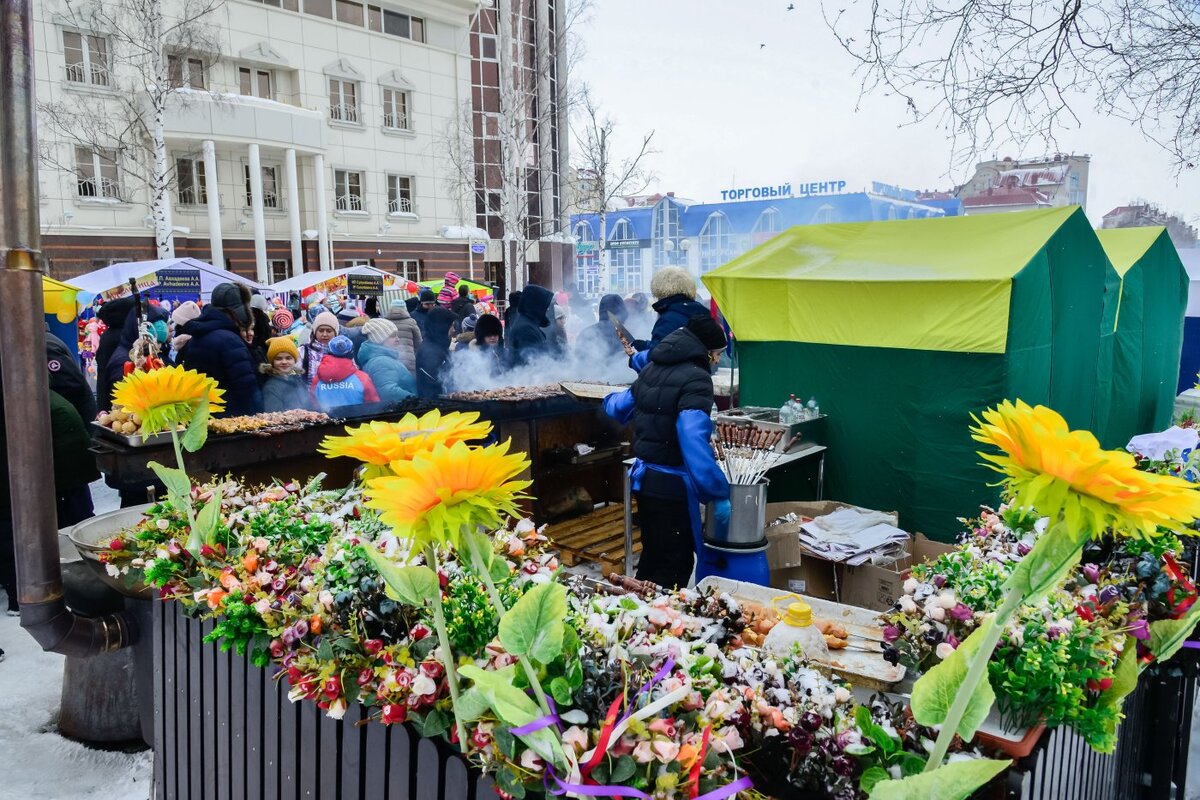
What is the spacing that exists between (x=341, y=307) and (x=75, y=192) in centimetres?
1196

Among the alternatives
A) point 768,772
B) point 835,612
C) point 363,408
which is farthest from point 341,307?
point 768,772

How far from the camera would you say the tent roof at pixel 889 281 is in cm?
582

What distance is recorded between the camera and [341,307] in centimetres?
1590

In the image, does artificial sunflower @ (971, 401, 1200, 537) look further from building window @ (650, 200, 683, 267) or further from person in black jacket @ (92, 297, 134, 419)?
building window @ (650, 200, 683, 267)

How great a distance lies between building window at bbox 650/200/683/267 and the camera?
39438mm

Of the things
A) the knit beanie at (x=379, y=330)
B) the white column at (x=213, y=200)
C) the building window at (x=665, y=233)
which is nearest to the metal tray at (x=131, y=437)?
the knit beanie at (x=379, y=330)

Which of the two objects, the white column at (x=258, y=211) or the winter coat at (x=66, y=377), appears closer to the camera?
the winter coat at (x=66, y=377)

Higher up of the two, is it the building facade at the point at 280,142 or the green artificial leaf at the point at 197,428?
the building facade at the point at 280,142

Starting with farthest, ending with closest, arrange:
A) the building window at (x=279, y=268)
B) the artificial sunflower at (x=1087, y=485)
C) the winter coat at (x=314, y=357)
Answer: the building window at (x=279, y=268) < the winter coat at (x=314, y=357) < the artificial sunflower at (x=1087, y=485)

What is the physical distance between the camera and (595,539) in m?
6.77

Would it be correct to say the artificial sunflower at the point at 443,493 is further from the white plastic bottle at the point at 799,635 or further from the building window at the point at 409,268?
the building window at the point at 409,268

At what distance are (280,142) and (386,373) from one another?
68.8ft

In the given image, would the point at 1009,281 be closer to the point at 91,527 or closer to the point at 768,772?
the point at 768,772

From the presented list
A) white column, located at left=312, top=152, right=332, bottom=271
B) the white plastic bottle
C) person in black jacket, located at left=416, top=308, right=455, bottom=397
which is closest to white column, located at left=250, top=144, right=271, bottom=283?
white column, located at left=312, top=152, right=332, bottom=271
